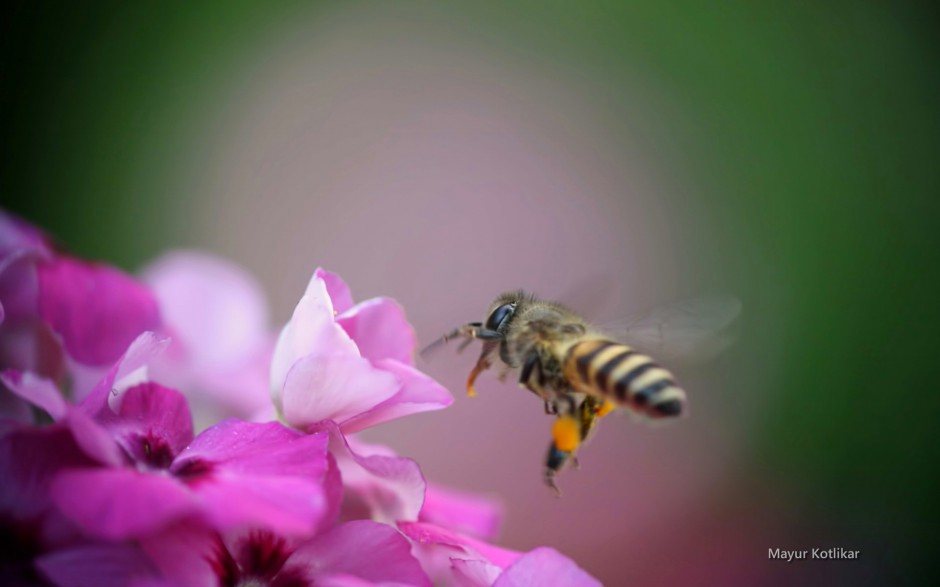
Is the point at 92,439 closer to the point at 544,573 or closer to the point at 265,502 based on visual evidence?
the point at 265,502

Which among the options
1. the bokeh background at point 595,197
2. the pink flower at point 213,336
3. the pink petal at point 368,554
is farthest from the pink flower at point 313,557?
the bokeh background at point 595,197

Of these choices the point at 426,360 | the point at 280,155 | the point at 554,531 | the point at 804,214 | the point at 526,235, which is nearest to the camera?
the point at 426,360

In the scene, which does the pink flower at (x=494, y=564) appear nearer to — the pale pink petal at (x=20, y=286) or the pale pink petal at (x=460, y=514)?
the pale pink petal at (x=460, y=514)

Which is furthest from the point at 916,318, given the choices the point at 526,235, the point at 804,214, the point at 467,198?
the point at 467,198

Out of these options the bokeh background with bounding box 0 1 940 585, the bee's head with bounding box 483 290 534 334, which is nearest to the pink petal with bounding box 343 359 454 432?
the bee's head with bounding box 483 290 534 334

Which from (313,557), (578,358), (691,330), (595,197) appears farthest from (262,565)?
(595,197)

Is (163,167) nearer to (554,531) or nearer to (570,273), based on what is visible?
(570,273)
